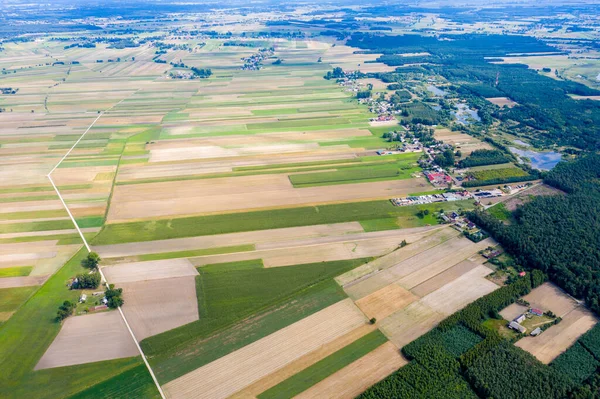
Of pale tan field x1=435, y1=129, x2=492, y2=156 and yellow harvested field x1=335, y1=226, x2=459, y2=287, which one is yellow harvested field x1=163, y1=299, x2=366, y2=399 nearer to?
yellow harvested field x1=335, y1=226, x2=459, y2=287

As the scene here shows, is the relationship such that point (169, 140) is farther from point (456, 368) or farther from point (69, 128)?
point (456, 368)

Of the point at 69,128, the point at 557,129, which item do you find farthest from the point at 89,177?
the point at 557,129

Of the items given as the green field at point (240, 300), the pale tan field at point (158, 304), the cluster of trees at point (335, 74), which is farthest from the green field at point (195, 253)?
the cluster of trees at point (335, 74)

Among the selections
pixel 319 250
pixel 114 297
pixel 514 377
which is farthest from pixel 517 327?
pixel 114 297

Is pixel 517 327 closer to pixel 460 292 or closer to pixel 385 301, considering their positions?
pixel 460 292

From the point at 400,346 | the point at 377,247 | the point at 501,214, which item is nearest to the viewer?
the point at 400,346

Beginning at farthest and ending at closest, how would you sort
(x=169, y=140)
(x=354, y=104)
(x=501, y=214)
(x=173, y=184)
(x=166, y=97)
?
(x=166, y=97) < (x=354, y=104) < (x=169, y=140) < (x=173, y=184) < (x=501, y=214)

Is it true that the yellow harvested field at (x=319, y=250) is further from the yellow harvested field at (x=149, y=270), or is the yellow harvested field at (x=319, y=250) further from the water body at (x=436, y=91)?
the water body at (x=436, y=91)
